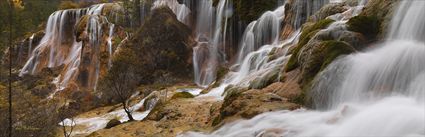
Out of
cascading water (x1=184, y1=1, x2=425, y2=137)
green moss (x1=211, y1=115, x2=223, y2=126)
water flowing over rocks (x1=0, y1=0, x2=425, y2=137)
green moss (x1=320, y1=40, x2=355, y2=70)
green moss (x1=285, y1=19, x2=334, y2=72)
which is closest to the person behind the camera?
cascading water (x1=184, y1=1, x2=425, y2=137)

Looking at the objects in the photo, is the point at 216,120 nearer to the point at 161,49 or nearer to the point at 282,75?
the point at 282,75

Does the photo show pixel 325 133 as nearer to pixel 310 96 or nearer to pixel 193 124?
pixel 310 96

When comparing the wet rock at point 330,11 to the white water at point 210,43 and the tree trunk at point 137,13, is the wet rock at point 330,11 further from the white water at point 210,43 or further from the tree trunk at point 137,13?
the tree trunk at point 137,13

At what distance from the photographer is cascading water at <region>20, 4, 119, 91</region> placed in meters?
43.7

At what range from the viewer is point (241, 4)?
37.1 metres

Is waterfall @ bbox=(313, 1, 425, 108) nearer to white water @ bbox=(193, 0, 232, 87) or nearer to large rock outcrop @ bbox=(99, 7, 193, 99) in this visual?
white water @ bbox=(193, 0, 232, 87)

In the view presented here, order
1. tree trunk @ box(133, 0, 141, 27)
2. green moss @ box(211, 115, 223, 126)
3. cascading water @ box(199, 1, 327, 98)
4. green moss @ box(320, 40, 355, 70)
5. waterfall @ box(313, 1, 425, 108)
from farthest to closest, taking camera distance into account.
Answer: tree trunk @ box(133, 0, 141, 27) < cascading water @ box(199, 1, 327, 98) < green moss @ box(211, 115, 223, 126) < green moss @ box(320, 40, 355, 70) < waterfall @ box(313, 1, 425, 108)

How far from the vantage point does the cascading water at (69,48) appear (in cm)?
4366

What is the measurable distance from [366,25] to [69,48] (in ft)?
142

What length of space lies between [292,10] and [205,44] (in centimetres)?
1230

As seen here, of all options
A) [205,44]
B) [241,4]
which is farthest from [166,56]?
[241,4]

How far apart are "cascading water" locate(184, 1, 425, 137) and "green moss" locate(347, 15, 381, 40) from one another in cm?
78

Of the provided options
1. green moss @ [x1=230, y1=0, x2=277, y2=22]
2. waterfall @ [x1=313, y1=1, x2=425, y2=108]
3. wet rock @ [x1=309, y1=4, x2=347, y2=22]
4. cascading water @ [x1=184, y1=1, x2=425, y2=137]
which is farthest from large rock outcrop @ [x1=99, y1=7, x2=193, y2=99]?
waterfall @ [x1=313, y1=1, x2=425, y2=108]

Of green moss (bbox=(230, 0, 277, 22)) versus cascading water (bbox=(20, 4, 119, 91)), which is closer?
green moss (bbox=(230, 0, 277, 22))
